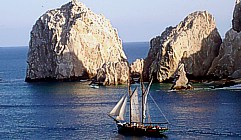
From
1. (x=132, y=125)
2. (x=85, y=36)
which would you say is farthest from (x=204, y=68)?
(x=132, y=125)

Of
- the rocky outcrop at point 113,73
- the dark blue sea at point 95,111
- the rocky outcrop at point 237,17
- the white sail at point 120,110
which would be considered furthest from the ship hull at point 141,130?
the rocky outcrop at point 237,17

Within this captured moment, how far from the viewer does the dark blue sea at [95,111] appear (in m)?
81.6

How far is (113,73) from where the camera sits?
14788 centimetres

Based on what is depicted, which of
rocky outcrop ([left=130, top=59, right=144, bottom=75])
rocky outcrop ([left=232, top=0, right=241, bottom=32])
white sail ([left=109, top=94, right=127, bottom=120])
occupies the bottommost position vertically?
white sail ([left=109, top=94, right=127, bottom=120])

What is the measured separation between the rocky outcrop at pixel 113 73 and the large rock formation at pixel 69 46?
16.9m

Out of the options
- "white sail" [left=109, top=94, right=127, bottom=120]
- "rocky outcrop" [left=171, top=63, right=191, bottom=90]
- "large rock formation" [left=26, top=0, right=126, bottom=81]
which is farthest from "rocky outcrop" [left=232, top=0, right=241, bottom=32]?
"white sail" [left=109, top=94, right=127, bottom=120]

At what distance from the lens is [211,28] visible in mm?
157375

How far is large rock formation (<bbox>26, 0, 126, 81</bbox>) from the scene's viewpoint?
165750mm

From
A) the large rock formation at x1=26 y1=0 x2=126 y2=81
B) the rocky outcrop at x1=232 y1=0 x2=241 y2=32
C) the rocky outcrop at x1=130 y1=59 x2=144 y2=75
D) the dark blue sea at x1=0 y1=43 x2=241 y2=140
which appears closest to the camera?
the dark blue sea at x1=0 y1=43 x2=241 y2=140

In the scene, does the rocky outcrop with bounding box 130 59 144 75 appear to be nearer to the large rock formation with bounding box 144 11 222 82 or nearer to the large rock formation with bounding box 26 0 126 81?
the large rock formation with bounding box 144 11 222 82

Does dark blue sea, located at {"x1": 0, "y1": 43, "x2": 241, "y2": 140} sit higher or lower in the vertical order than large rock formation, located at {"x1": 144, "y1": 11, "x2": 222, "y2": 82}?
lower

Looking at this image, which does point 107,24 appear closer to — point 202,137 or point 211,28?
point 211,28

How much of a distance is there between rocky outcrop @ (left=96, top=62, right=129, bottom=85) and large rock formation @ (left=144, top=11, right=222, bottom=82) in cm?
742

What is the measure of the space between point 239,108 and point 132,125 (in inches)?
998
